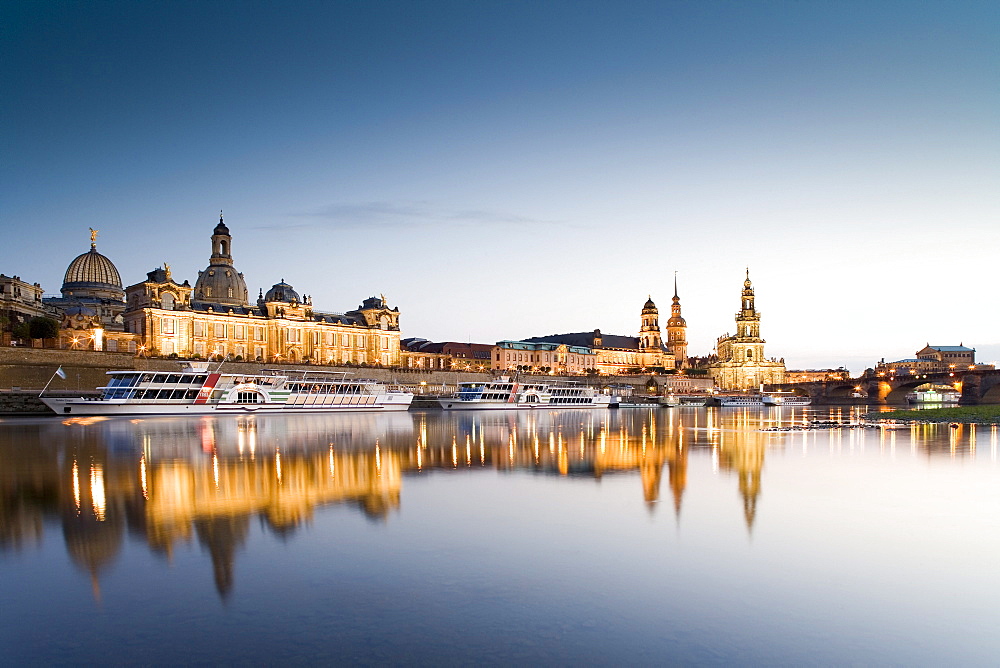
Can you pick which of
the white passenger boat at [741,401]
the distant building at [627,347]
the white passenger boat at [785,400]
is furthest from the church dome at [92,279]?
the white passenger boat at [785,400]

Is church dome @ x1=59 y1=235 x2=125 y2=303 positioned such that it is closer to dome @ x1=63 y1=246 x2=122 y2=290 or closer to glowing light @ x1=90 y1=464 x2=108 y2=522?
dome @ x1=63 y1=246 x2=122 y2=290

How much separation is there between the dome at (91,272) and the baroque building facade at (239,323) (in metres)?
10.1

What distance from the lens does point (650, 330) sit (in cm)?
19650

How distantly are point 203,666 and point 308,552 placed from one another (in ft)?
12.5

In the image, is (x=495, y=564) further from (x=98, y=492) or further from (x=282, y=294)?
(x=282, y=294)

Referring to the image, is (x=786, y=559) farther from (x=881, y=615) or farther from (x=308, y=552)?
(x=308, y=552)

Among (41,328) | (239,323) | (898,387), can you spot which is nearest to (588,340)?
(898,387)

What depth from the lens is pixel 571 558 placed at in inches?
387

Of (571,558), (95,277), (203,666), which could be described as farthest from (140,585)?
(95,277)

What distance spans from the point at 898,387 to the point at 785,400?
19313 mm

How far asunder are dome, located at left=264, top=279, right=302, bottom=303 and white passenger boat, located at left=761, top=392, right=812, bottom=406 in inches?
3221

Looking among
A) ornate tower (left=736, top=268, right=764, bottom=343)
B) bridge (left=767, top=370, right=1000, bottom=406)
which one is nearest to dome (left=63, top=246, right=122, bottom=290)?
bridge (left=767, top=370, right=1000, bottom=406)

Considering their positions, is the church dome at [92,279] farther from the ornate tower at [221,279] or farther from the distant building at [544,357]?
the distant building at [544,357]

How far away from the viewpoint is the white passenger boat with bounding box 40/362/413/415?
5050cm
